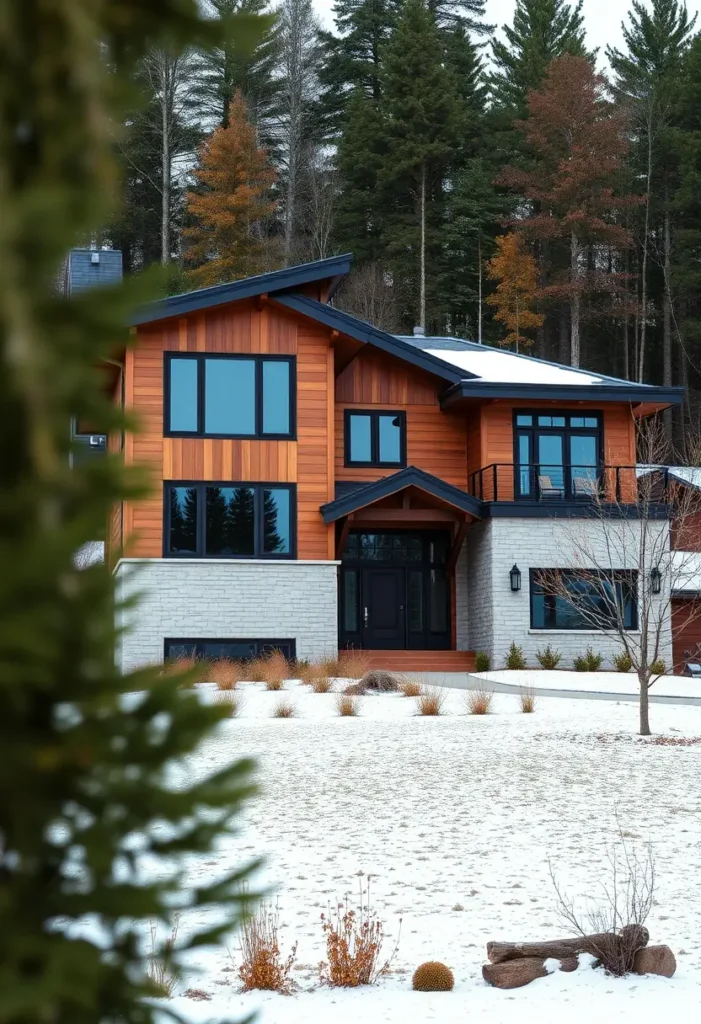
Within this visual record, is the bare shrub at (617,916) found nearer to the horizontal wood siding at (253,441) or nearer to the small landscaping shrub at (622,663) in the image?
the small landscaping shrub at (622,663)

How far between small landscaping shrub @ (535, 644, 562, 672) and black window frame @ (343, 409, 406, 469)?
4.85 metres

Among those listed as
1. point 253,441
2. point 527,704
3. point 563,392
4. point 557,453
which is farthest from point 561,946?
point 557,453

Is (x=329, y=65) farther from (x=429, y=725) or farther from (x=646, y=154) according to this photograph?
(x=429, y=725)

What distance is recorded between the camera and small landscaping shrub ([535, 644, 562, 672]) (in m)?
23.3

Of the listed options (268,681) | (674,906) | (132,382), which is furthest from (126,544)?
(132,382)

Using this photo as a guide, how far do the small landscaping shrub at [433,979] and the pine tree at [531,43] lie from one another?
4551cm

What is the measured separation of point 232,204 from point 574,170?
40.1 feet

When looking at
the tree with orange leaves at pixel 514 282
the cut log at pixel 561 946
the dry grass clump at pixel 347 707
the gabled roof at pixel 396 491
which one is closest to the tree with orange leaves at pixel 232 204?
the tree with orange leaves at pixel 514 282

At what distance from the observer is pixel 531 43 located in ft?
158

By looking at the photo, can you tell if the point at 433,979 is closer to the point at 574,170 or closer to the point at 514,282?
the point at 514,282

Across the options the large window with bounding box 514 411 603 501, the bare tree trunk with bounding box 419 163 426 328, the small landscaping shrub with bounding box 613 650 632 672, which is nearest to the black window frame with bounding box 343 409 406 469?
the large window with bounding box 514 411 603 501

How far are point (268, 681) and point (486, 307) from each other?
31211 millimetres

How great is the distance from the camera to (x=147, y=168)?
48531mm

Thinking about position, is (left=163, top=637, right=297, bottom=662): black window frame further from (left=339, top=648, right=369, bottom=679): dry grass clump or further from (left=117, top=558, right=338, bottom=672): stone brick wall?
(left=339, top=648, right=369, bottom=679): dry grass clump
